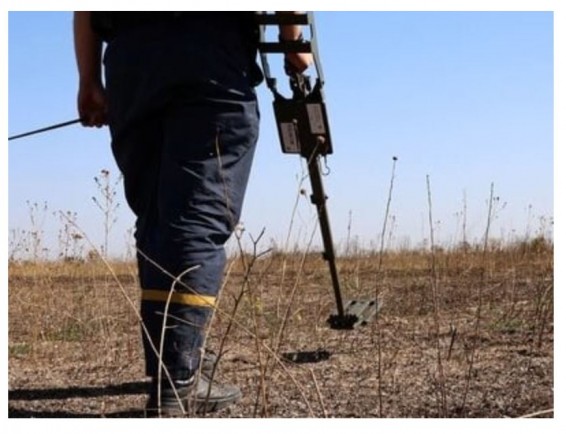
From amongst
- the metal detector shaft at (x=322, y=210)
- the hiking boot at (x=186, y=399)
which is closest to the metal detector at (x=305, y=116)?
the metal detector shaft at (x=322, y=210)

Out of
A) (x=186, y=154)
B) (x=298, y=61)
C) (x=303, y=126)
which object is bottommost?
(x=186, y=154)

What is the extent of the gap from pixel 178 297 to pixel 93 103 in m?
0.60

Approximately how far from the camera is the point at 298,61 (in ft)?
7.26

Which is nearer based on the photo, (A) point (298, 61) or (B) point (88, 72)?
(B) point (88, 72)

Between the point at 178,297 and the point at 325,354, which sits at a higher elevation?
the point at 178,297

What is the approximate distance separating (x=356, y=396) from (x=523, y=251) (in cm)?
460

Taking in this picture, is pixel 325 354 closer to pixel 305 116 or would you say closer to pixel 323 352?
pixel 323 352

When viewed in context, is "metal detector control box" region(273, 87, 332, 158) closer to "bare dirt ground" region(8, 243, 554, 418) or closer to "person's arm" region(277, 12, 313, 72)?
"person's arm" region(277, 12, 313, 72)

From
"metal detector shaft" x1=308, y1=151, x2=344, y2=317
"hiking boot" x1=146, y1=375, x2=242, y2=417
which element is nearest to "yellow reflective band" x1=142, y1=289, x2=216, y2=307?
"hiking boot" x1=146, y1=375, x2=242, y2=417

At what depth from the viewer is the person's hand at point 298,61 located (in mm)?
2191

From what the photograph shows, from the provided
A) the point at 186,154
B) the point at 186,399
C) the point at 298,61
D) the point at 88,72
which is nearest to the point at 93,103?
the point at 88,72

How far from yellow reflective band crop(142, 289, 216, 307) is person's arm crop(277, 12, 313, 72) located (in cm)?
68
